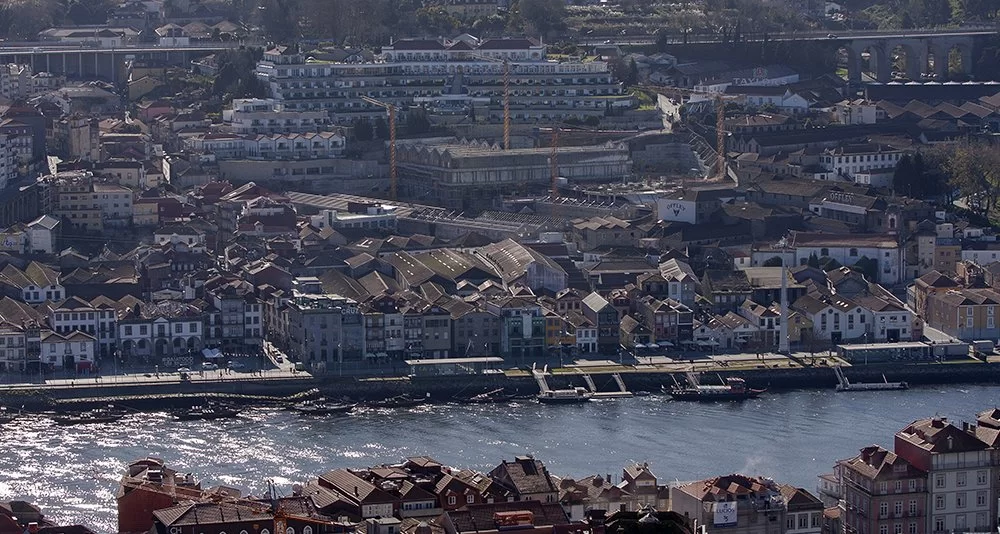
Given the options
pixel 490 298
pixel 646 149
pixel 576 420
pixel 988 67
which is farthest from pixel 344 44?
pixel 576 420

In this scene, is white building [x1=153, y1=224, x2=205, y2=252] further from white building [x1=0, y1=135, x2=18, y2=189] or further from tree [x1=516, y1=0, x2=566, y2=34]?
tree [x1=516, y1=0, x2=566, y2=34]

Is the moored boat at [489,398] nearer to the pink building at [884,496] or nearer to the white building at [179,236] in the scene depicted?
the white building at [179,236]

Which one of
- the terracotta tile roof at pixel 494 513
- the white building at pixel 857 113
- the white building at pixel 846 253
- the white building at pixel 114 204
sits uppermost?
the white building at pixel 857 113

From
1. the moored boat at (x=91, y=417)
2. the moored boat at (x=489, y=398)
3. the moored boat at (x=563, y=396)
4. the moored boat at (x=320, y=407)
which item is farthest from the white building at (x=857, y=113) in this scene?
the moored boat at (x=91, y=417)

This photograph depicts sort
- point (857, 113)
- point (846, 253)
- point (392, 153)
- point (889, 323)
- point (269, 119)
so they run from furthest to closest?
point (857, 113) < point (269, 119) < point (392, 153) < point (846, 253) < point (889, 323)

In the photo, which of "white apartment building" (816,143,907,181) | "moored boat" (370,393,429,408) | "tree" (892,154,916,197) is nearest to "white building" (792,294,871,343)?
"moored boat" (370,393,429,408)

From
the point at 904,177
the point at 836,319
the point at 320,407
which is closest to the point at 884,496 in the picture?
the point at 320,407

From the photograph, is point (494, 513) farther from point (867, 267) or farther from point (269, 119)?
point (269, 119)
